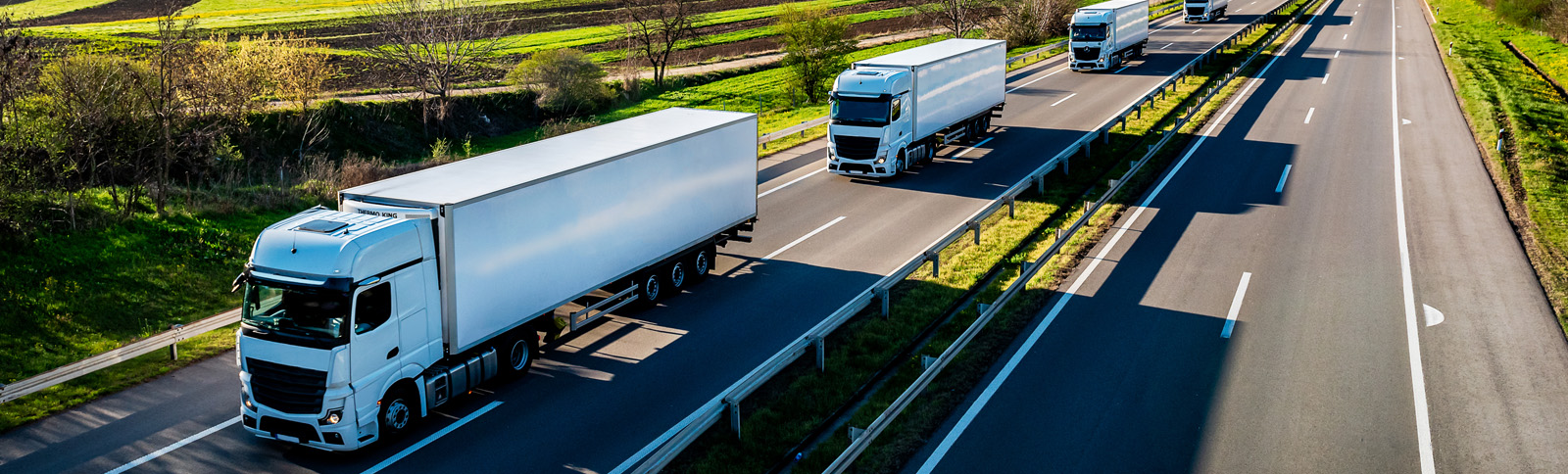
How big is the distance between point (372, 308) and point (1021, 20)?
183 ft

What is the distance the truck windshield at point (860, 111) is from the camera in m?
26.8

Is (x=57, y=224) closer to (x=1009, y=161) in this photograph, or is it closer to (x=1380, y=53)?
(x=1009, y=161)

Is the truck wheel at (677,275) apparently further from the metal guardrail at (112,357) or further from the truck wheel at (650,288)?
the metal guardrail at (112,357)

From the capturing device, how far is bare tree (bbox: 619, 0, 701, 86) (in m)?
58.0

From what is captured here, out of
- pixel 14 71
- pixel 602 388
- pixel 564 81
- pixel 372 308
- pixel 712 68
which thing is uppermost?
pixel 14 71

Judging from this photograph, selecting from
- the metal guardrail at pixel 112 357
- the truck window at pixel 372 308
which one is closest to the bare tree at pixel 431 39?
the metal guardrail at pixel 112 357

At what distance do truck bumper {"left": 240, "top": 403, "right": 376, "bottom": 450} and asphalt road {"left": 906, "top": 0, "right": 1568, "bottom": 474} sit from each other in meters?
6.90

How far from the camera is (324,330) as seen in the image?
1177 cm

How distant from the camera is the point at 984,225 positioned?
22.8 meters

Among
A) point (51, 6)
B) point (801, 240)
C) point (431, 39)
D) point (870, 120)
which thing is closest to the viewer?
point (801, 240)

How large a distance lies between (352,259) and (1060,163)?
2150 cm

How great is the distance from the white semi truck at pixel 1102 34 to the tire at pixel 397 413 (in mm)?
40838

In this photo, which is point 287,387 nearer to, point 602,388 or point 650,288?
point 602,388

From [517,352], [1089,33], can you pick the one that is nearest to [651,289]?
[517,352]
